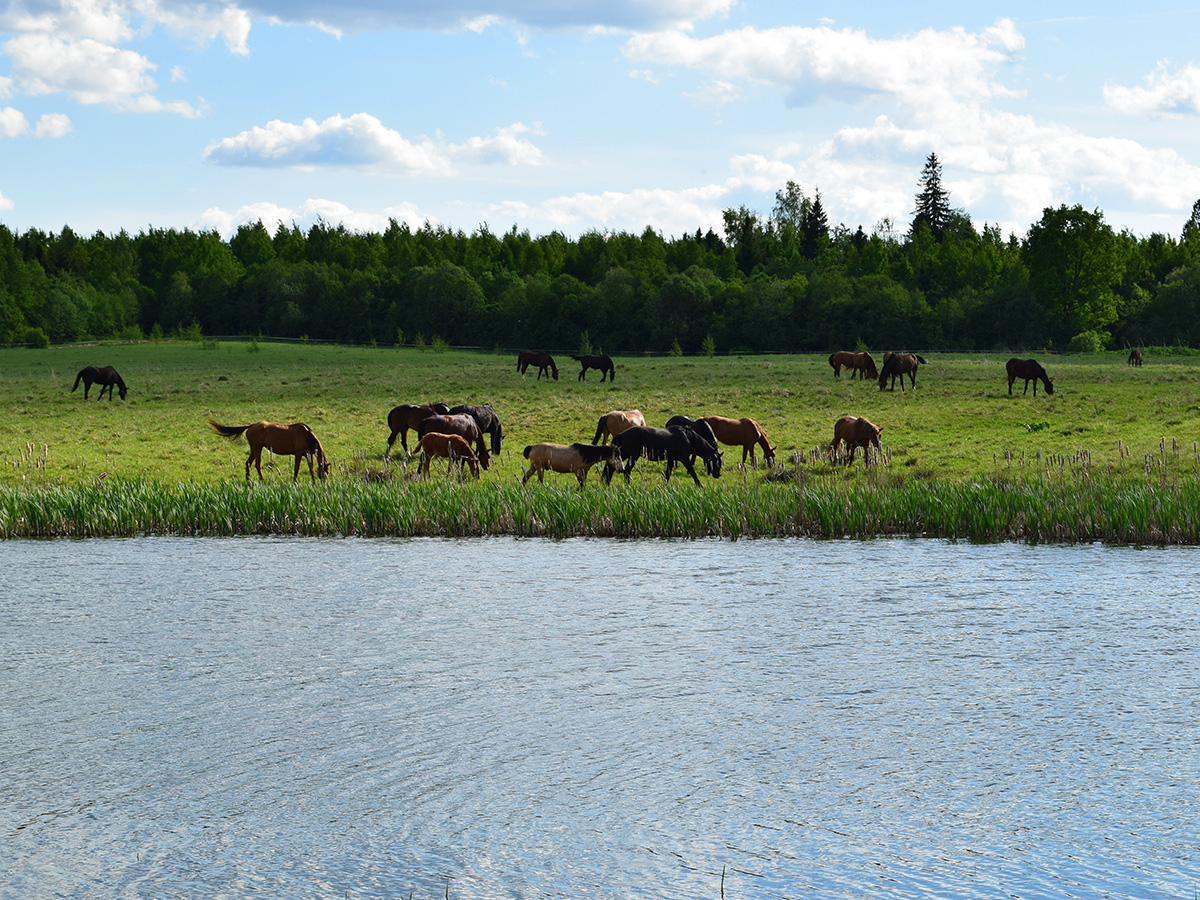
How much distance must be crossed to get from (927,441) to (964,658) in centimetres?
1972

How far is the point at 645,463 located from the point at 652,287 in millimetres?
87479

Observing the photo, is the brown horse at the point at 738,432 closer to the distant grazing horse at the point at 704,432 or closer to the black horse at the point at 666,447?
the distant grazing horse at the point at 704,432

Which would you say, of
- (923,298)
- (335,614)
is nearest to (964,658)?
(335,614)

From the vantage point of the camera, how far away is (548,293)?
116062 millimetres

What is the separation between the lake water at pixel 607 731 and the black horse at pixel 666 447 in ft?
22.2

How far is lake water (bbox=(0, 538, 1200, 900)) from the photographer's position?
26.1 feet

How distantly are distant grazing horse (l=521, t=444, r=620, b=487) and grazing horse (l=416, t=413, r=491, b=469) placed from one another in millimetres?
2869

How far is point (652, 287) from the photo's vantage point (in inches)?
4444

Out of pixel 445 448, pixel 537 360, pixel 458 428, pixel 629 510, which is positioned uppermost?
pixel 537 360

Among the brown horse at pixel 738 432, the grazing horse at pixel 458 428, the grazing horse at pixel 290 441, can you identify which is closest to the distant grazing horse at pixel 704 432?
the brown horse at pixel 738 432

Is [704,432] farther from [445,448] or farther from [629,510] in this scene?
[629,510]

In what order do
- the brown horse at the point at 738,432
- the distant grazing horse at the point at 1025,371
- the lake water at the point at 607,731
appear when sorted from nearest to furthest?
the lake water at the point at 607,731, the brown horse at the point at 738,432, the distant grazing horse at the point at 1025,371

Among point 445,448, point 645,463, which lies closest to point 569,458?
point 445,448

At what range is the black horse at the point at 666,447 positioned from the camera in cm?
2420
